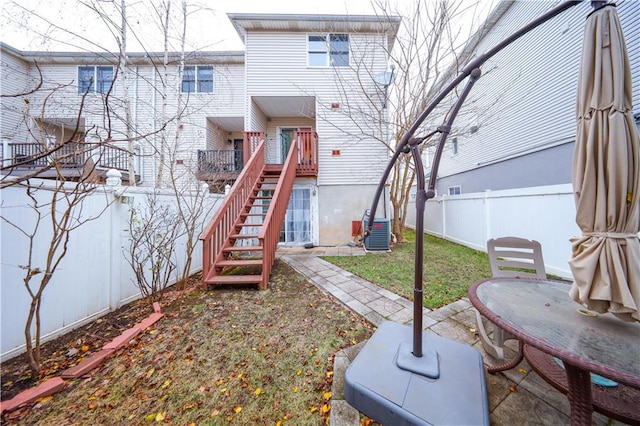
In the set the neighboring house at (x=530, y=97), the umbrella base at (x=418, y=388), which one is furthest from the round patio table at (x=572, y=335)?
the neighboring house at (x=530, y=97)

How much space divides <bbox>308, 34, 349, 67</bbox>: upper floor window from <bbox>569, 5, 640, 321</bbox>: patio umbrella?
767 cm

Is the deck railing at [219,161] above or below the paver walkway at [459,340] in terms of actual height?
above

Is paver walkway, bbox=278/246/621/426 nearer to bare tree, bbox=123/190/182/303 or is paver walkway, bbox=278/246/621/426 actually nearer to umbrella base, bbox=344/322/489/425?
umbrella base, bbox=344/322/489/425

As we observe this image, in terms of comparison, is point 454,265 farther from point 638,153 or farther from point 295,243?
point 295,243

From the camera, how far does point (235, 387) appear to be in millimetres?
1834

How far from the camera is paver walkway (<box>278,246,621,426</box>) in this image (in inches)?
58.9

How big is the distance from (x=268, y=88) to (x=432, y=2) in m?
5.47

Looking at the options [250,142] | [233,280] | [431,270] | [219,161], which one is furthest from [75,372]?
[219,161]

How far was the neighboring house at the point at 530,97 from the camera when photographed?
232 inches

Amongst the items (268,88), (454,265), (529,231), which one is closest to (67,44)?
(268,88)

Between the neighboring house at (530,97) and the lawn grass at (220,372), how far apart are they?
7.18 m

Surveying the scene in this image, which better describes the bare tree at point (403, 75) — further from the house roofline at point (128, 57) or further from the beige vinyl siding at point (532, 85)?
the house roofline at point (128, 57)

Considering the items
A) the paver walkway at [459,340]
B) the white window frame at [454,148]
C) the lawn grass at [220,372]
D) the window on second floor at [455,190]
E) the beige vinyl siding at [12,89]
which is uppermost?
the beige vinyl siding at [12,89]

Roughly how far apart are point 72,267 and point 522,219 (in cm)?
766
